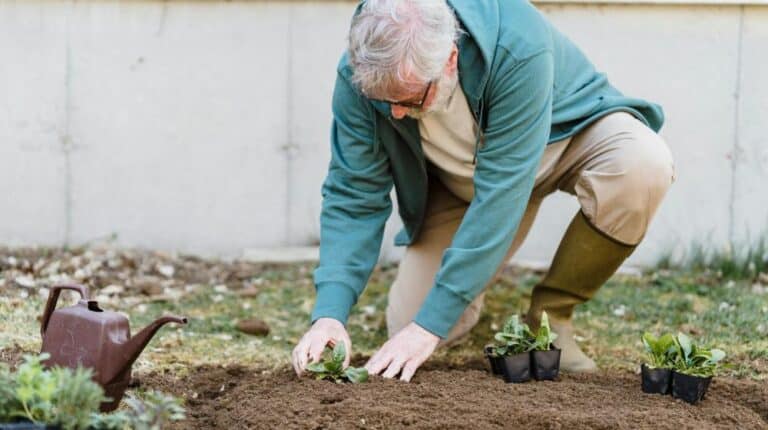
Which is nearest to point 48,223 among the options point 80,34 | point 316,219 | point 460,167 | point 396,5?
point 80,34

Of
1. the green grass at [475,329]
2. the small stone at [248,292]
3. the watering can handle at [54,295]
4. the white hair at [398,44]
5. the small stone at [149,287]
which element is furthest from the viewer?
the small stone at [248,292]

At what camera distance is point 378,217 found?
3.56 m

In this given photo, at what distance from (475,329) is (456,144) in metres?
1.03

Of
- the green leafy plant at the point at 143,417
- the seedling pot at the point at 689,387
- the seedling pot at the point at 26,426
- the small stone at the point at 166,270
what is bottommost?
the small stone at the point at 166,270

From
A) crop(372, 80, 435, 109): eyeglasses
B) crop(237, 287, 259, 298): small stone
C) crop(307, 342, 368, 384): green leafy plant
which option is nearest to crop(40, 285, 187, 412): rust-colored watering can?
crop(307, 342, 368, 384): green leafy plant

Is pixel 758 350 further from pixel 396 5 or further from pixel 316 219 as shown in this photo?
pixel 316 219

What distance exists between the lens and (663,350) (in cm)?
318

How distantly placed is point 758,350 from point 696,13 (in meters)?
1.89

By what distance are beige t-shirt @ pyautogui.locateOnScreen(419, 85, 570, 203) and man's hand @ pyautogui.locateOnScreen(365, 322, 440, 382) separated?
61cm

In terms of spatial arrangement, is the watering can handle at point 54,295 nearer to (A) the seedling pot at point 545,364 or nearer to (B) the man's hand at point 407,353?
(B) the man's hand at point 407,353

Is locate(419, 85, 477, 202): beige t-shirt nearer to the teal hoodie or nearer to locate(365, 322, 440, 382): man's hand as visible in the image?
the teal hoodie

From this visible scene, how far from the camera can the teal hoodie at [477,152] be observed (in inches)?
127

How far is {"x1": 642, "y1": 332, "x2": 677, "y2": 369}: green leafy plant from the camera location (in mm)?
3160

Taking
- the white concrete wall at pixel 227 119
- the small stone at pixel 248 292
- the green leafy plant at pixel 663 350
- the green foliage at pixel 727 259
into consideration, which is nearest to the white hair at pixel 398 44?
the green leafy plant at pixel 663 350
